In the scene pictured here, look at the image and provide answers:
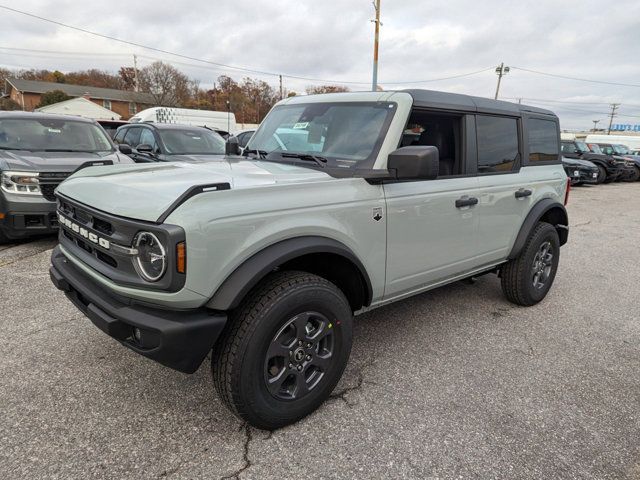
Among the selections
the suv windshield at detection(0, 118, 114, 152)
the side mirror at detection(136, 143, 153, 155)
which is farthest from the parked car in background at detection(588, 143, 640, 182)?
the suv windshield at detection(0, 118, 114, 152)

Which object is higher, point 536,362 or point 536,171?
point 536,171

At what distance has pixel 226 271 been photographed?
6.64 feet

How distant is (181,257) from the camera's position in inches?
73.9

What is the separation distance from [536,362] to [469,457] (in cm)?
133

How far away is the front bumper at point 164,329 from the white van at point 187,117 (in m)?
18.8

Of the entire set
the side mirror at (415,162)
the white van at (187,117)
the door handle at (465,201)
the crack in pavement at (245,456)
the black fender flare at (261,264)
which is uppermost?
the white van at (187,117)

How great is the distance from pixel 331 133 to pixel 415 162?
833 mm

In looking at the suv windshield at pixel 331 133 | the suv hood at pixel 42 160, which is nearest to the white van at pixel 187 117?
the suv hood at pixel 42 160

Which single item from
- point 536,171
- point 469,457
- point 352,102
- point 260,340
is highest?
point 352,102

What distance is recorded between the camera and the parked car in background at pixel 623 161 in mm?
19769

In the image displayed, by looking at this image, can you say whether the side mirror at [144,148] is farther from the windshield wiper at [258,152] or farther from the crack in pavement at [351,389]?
the crack in pavement at [351,389]

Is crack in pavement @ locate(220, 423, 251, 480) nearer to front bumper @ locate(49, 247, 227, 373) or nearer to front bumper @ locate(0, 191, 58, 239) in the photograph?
front bumper @ locate(49, 247, 227, 373)

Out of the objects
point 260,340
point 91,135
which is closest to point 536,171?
point 260,340

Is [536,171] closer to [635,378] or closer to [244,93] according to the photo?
[635,378]
